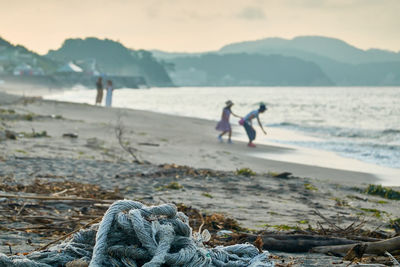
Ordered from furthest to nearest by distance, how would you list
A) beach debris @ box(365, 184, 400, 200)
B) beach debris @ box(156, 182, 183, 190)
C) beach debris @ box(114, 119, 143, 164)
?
1. beach debris @ box(114, 119, 143, 164)
2. beach debris @ box(365, 184, 400, 200)
3. beach debris @ box(156, 182, 183, 190)

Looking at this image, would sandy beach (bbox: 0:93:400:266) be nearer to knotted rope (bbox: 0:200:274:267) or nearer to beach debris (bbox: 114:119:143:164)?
beach debris (bbox: 114:119:143:164)

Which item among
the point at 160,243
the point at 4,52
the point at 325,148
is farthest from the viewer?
the point at 4,52

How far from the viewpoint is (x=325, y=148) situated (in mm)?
16219

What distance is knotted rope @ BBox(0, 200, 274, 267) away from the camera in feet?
7.57

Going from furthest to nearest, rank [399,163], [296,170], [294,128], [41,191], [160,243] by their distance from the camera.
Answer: [294,128] → [399,163] → [296,170] → [41,191] → [160,243]

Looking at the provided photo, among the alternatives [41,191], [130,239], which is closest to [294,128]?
[41,191]

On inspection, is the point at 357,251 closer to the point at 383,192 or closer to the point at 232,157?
the point at 383,192

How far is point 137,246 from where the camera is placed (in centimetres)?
238

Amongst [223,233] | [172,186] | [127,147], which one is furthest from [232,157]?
[223,233]

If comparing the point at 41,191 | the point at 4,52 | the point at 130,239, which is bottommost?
the point at 41,191

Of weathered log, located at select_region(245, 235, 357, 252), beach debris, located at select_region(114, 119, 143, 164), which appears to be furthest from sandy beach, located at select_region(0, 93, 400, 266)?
weathered log, located at select_region(245, 235, 357, 252)

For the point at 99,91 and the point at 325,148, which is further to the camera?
the point at 99,91

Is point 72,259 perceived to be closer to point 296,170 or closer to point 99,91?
point 296,170

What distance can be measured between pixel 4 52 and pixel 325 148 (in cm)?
14991
